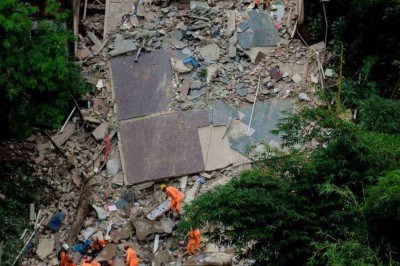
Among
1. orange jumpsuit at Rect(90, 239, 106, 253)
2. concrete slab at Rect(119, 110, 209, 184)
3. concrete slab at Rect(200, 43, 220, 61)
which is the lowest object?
orange jumpsuit at Rect(90, 239, 106, 253)

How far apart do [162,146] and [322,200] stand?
4229 millimetres

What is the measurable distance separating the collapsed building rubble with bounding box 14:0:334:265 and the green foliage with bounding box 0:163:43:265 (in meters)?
0.27

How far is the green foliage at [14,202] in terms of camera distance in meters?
10.6

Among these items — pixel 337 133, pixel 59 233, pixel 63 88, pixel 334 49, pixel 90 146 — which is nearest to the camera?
pixel 337 133

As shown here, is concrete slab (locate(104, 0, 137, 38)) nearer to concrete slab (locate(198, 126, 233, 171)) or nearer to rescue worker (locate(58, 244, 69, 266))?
concrete slab (locate(198, 126, 233, 171))

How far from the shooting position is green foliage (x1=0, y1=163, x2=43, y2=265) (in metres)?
10.6

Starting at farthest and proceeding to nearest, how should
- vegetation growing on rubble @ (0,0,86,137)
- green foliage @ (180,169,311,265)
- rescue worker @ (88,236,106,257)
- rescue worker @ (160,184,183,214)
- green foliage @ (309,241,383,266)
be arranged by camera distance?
1. rescue worker @ (160,184,183,214)
2. rescue worker @ (88,236,106,257)
3. vegetation growing on rubble @ (0,0,86,137)
4. green foliage @ (180,169,311,265)
5. green foliage @ (309,241,383,266)

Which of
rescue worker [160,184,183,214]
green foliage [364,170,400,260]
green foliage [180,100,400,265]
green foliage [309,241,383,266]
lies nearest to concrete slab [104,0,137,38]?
rescue worker [160,184,183,214]

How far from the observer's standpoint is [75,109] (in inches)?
476

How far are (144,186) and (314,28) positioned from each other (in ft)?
16.4

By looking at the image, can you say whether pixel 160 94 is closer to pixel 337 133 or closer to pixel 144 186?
pixel 144 186

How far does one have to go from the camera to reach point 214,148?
37.7ft

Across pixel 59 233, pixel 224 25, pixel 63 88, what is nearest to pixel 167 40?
pixel 224 25

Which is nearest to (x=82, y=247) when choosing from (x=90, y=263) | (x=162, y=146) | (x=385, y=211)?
(x=90, y=263)
